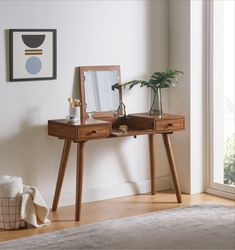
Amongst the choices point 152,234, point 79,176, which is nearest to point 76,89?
point 79,176

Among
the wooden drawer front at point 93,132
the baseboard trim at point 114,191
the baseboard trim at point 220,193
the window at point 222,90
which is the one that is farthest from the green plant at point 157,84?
the baseboard trim at point 220,193

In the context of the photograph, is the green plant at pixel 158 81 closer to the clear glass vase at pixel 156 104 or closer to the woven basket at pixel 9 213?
the clear glass vase at pixel 156 104

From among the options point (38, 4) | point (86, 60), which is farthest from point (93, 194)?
point (38, 4)

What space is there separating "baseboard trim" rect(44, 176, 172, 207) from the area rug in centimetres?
70

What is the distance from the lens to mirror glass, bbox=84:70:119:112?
5.70 metres

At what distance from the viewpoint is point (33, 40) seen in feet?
17.6

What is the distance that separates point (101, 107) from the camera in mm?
5793

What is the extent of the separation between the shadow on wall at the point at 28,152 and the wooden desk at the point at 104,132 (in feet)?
0.48

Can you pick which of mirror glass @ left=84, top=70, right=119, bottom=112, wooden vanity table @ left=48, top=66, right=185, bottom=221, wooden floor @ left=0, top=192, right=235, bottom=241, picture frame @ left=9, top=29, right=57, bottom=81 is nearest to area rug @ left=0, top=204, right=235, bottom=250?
wooden floor @ left=0, top=192, right=235, bottom=241

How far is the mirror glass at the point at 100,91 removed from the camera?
5699mm

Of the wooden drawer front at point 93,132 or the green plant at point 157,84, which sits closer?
the wooden drawer front at point 93,132

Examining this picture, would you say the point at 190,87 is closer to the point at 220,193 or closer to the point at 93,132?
the point at 220,193

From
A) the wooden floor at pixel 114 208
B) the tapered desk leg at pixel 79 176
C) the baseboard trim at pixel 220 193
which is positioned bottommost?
the wooden floor at pixel 114 208

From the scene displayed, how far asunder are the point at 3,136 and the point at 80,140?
670mm
